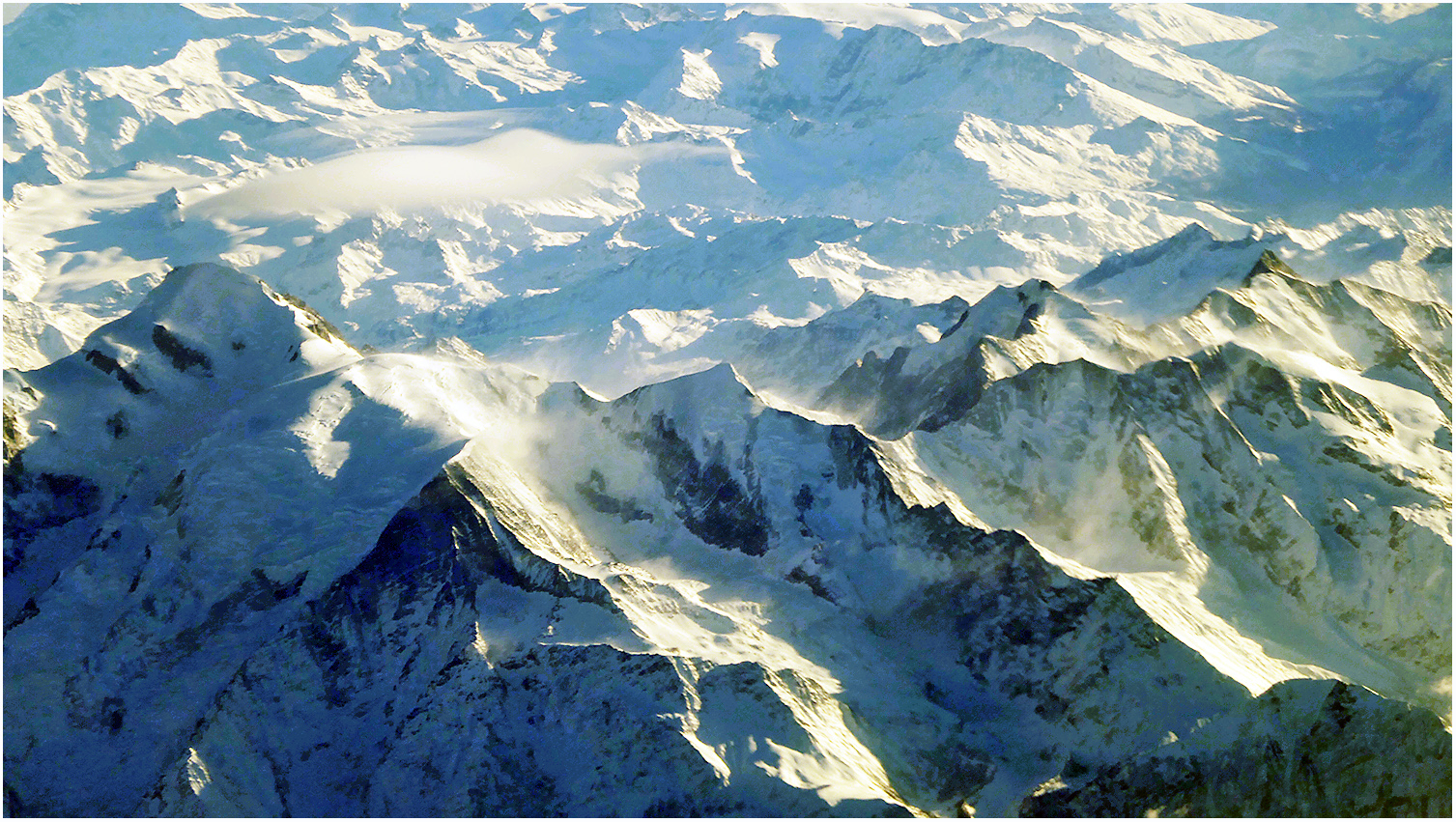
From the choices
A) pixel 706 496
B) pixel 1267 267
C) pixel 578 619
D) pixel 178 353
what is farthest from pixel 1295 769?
pixel 178 353

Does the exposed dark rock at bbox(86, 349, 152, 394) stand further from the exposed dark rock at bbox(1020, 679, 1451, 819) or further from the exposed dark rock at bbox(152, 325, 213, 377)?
the exposed dark rock at bbox(1020, 679, 1451, 819)

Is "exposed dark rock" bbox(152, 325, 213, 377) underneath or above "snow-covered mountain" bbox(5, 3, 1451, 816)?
above

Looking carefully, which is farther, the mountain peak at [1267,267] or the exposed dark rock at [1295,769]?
the mountain peak at [1267,267]

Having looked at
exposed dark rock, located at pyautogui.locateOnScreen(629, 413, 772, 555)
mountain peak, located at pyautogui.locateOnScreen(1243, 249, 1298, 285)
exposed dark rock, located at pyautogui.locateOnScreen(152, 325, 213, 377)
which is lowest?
mountain peak, located at pyautogui.locateOnScreen(1243, 249, 1298, 285)

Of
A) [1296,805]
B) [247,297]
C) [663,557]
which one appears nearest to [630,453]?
[663,557]

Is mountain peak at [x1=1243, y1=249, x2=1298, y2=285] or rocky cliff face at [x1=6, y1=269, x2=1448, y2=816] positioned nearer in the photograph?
rocky cliff face at [x1=6, y1=269, x2=1448, y2=816]

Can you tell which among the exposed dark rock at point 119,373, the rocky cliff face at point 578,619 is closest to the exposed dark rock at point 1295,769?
the rocky cliff face at point 578,619

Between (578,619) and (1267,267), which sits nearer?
(578,619)

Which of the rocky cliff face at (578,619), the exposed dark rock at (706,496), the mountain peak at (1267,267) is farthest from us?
the mountain peak at (1267,267)

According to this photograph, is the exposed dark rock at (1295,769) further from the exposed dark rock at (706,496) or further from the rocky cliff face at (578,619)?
the exposed dark rock at (706,496)

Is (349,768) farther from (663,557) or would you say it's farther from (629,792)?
(663,557)

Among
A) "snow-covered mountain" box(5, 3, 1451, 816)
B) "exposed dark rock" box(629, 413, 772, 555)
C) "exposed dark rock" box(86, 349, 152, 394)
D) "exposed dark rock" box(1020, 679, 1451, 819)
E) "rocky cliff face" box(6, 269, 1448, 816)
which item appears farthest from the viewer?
"exposed dark rock" box(86, 349, 152, 394)

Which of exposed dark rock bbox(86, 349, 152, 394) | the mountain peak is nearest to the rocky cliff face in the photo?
exposed dark rock bbox(86, 349, 152, 394)

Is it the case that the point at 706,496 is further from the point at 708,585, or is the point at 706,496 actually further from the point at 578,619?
the point at 578,619
